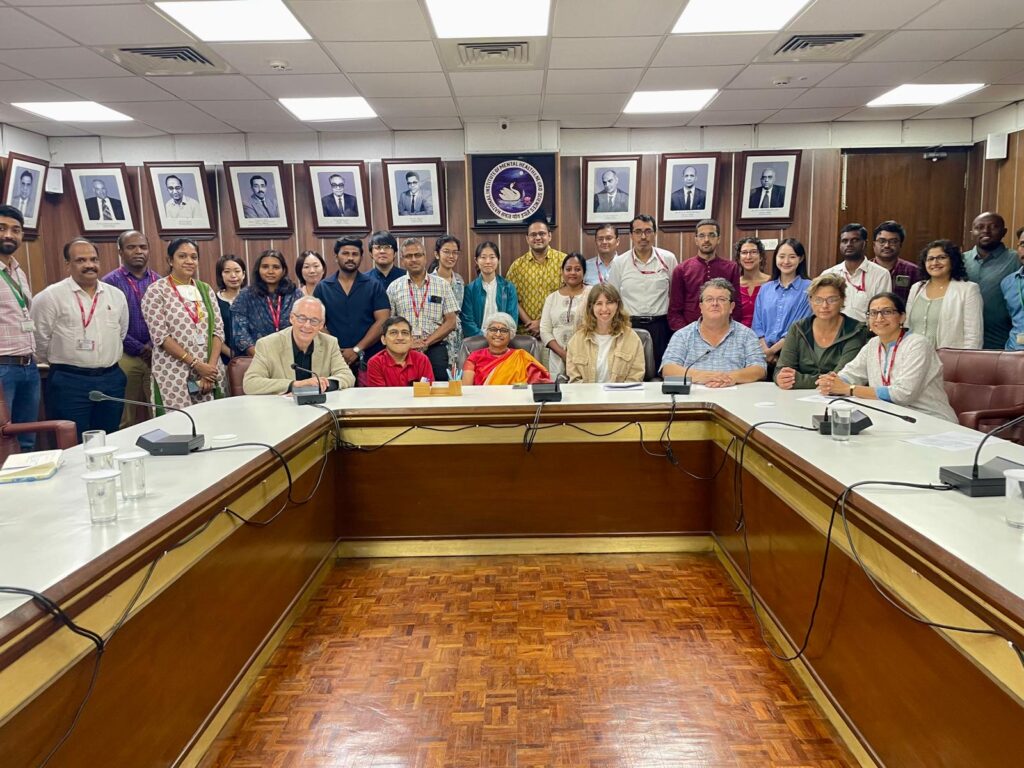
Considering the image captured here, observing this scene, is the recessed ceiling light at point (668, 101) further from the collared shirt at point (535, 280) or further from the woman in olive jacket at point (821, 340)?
the woman in olive jacket at point (821, 340)

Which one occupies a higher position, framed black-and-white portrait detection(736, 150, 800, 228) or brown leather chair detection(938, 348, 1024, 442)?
framed black-and-white portrait detection(736, 150, 800, 228)

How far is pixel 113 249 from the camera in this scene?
6223 millimetres

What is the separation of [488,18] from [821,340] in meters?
2.37

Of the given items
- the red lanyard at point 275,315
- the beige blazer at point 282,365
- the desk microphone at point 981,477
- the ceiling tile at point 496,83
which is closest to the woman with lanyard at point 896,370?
the desk microphone at point 981,477

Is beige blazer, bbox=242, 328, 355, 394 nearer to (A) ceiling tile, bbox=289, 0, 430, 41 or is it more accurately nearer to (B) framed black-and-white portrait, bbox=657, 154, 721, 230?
(A) ceiling tile, bbox=289, 0, 430, 41

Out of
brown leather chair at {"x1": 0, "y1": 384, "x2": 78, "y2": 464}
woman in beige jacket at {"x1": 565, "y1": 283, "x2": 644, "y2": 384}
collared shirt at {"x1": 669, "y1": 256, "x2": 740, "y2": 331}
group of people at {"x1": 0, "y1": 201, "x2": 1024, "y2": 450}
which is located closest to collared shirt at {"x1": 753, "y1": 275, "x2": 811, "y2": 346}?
group of people at {"x1": 0, "y1": 201, "x2": 1024, "y2": 450}

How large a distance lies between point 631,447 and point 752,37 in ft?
8.44

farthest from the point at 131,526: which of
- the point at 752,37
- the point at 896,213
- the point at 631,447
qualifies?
the point at 896,213

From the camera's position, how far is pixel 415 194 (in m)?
5.93

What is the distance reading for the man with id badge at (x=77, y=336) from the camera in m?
3.63

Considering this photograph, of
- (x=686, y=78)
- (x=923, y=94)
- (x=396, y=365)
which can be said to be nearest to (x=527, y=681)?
(x=396, y=365)

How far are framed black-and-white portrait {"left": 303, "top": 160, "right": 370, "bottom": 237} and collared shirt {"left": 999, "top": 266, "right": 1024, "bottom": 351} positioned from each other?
15.6 feet

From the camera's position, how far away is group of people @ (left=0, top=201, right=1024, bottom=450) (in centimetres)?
317

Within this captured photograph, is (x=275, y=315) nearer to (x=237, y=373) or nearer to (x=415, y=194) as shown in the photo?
(x=237, y=373)
